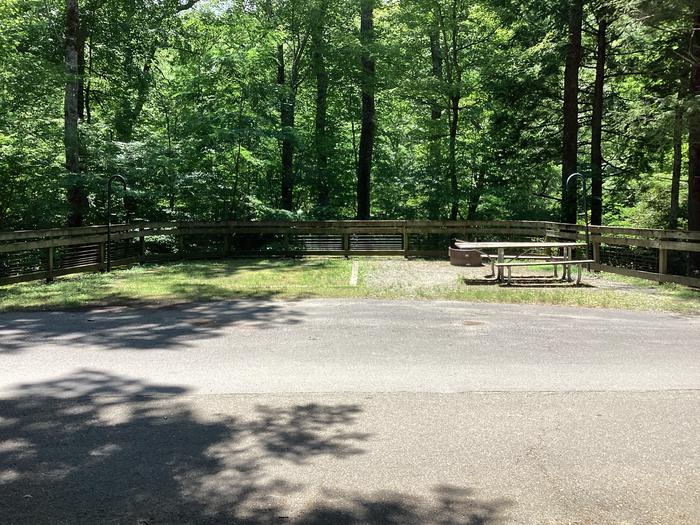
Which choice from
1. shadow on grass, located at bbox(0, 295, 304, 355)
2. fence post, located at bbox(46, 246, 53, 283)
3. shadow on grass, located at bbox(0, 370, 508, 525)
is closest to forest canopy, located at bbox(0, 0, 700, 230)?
fence post, located at bbox(46, 246, 53, 283)

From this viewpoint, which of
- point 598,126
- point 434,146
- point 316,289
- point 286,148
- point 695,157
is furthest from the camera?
point 286,148

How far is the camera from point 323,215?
73.0 ft

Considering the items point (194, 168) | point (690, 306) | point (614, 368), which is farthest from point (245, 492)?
point (194, 168)

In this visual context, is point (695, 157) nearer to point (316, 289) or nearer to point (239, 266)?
point (316, 289)

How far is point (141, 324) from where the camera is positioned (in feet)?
27.2

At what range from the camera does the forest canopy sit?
1619 cm

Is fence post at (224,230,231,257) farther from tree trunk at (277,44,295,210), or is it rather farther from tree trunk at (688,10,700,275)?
tree trunk at (688,10,700,275)

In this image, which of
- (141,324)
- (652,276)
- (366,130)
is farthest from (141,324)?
(366,130)

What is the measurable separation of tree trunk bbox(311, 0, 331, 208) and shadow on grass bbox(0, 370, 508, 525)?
2013 cm

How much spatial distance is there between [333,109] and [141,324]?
821 inches

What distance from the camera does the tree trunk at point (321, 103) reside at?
24.0 m

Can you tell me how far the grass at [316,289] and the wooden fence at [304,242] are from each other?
0.59 m

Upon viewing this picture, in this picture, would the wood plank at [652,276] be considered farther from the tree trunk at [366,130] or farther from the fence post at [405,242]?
the tree trunk at [366,130]

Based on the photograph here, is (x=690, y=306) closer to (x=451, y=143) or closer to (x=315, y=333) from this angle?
(x=315, y=333)
